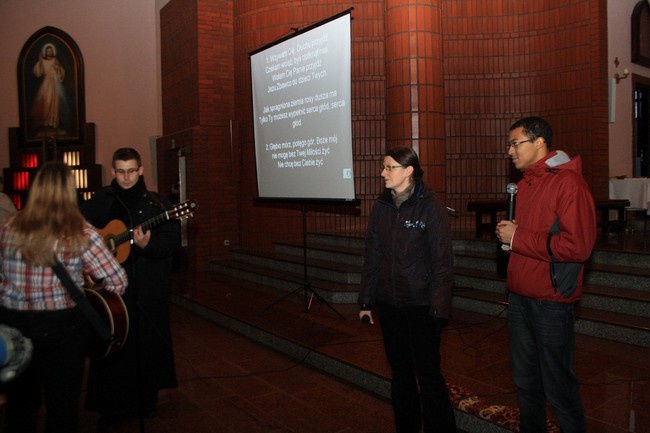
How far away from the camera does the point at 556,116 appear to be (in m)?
8.19

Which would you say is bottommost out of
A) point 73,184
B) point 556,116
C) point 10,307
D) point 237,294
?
point 237,294

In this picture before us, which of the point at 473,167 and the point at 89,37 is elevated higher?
the point at 89,37

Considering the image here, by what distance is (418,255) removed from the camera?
2.68 meters

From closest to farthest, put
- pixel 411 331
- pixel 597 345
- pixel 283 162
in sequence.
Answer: pixel 411 331 → pixel 597 345 → pixel 283 162

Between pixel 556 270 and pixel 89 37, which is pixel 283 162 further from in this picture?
pixel 89 37

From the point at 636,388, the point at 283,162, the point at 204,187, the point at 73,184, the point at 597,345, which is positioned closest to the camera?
the point at 73,184

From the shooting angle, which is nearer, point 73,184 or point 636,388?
point 73,184

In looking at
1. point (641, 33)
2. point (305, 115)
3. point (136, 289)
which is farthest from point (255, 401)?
point (641, 33)

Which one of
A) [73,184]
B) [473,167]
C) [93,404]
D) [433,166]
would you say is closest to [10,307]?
[73,184]

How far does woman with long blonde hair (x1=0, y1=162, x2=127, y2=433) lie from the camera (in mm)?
2301

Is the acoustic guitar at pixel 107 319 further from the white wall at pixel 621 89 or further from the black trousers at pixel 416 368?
the white wall at pixel 621 89

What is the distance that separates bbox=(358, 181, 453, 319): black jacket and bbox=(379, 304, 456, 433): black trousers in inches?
2.9

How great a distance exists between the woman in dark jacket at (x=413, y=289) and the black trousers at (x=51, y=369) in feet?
5.05

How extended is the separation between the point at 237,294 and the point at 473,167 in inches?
173
